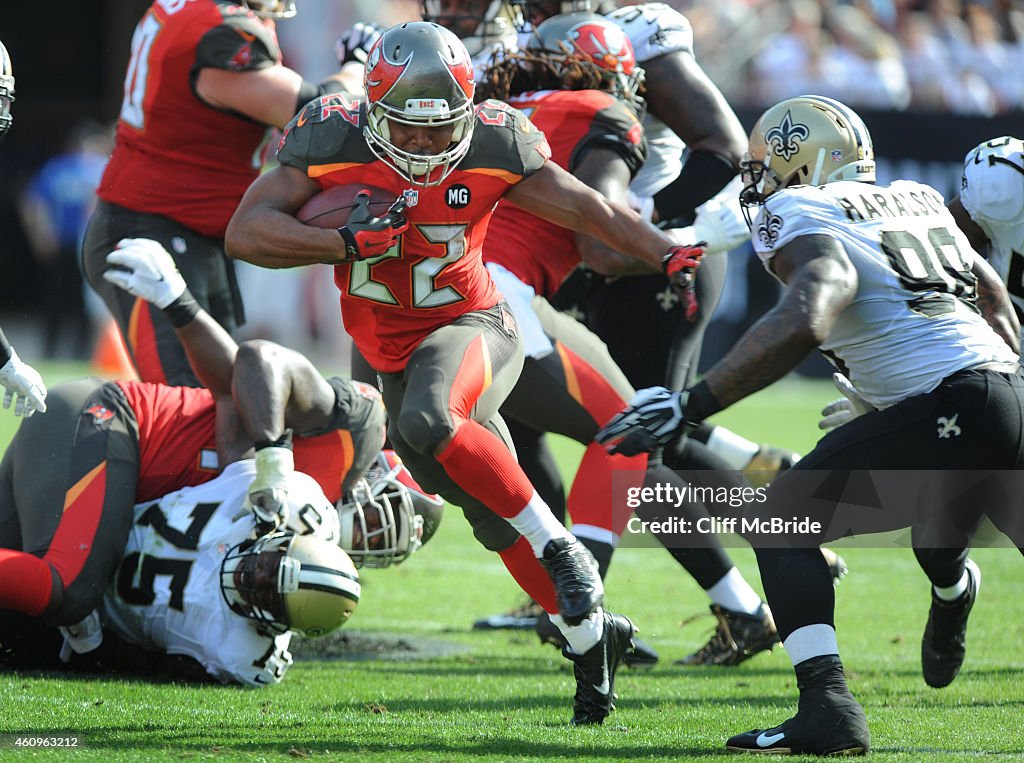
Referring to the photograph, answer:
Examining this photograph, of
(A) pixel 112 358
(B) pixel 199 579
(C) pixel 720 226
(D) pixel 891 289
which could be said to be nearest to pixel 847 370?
(D) pixel 891 289

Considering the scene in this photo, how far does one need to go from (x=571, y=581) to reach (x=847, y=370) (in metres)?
0.90

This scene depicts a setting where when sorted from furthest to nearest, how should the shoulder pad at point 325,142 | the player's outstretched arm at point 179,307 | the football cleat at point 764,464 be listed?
1. the football cleat at point 764,464
2. the player's outstretched arm at point 179,307
3. the shoulder pad at point 325,142

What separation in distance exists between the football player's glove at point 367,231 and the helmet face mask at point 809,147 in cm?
97

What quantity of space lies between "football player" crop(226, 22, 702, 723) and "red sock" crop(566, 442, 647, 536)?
2.01ft

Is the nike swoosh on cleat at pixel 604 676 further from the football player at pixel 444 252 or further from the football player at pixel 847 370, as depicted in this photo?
the football player at pixel 847 370

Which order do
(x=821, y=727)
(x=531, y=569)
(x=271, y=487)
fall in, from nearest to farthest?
(x=821, y=727) → (x=531, y=569) → (x=271, y=487)

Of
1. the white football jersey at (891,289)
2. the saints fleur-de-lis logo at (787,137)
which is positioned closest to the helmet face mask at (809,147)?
the saints fleur-de-lis logo at (787,137)

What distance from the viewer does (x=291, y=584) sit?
389 centimetres

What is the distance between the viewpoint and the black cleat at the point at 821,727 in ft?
10.4

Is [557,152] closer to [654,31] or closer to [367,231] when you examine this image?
[654,31]

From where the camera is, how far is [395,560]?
4758 millimetres

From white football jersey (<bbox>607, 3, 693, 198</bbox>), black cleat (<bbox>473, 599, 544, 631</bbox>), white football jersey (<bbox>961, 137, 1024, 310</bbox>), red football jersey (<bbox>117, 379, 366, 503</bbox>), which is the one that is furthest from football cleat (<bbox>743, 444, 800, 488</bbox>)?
red football jersey (<bbox>117, 379, 366, 503</bbox>)

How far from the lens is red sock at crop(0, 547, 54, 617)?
12.8 feet

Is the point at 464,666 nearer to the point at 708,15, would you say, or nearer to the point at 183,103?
the point at 183,103
